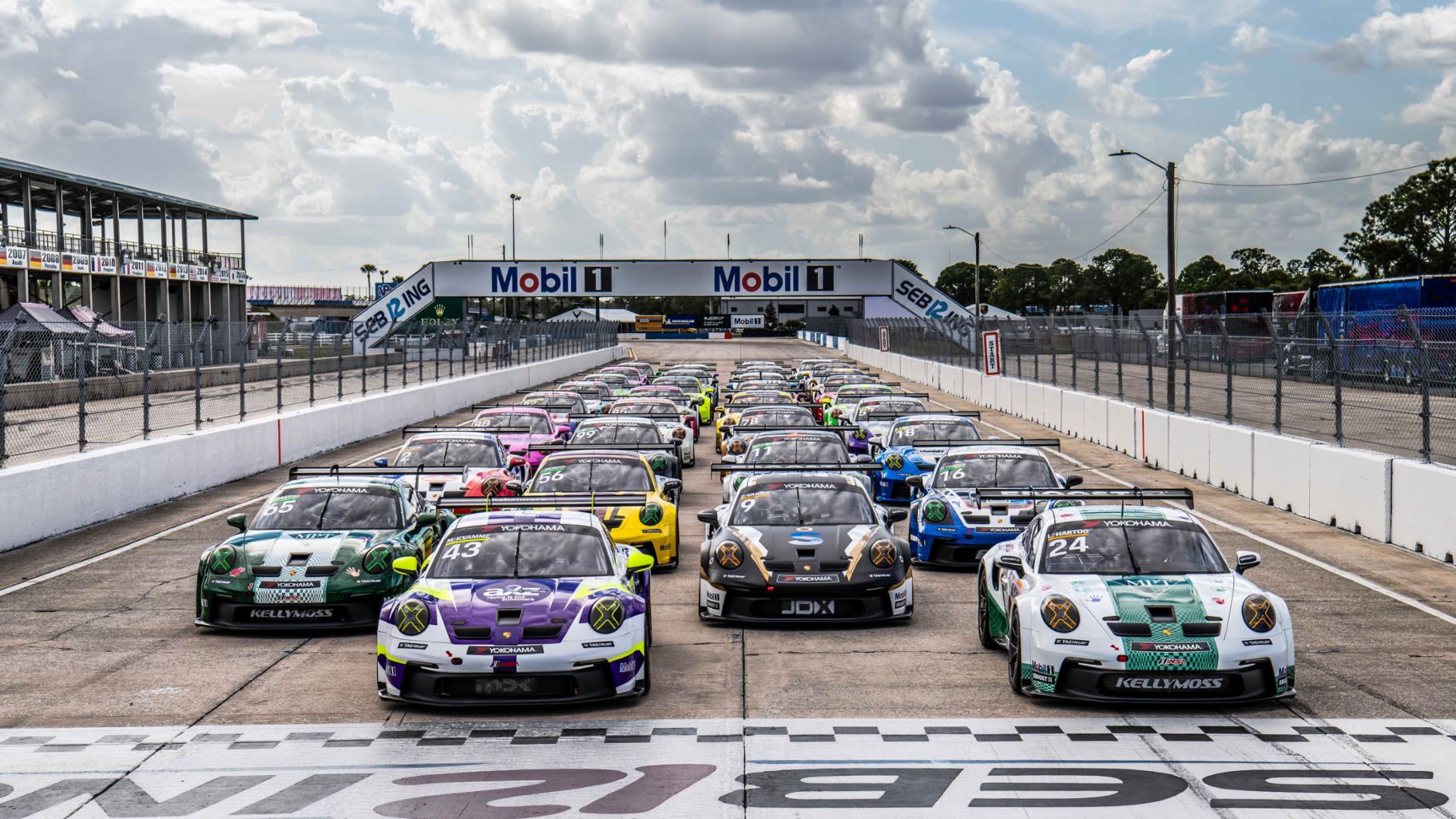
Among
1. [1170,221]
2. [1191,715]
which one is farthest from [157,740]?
[1170,221]

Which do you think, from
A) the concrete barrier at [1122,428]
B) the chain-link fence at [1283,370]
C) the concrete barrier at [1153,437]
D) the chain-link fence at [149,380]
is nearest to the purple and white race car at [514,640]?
the chain-link fence at [149,380]

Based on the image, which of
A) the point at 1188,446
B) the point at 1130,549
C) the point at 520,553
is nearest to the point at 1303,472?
the point at 1188,446

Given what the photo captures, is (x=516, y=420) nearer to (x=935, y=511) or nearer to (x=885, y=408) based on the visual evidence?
(x=885, y=408)

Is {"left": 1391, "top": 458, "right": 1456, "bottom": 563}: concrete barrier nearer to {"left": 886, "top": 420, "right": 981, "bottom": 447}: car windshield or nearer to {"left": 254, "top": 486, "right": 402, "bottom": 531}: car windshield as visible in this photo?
{"left": 886, "top": 420, "right": 981, "bottom": 447}: car windshield

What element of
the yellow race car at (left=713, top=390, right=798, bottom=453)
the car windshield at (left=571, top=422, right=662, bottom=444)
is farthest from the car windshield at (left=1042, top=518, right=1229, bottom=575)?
→ the yellow race car at (left=713, top=390, right=798, bottom=453)

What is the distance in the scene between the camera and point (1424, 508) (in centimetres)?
1552

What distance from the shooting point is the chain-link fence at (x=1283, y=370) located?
54.5 feet

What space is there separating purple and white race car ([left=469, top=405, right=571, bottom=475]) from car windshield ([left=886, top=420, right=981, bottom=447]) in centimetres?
513

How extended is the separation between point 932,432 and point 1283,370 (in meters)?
5.22

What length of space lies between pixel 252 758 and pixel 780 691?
11.1ft

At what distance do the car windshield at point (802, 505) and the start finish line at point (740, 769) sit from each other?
3657 mm

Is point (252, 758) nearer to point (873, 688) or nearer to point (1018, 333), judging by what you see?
point (873, 688)

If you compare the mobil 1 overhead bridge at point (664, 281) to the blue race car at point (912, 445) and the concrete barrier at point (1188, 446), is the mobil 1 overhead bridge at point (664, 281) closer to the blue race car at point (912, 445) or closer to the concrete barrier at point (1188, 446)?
the concrete barrier at point (1188, 446)

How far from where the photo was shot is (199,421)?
2319cm
